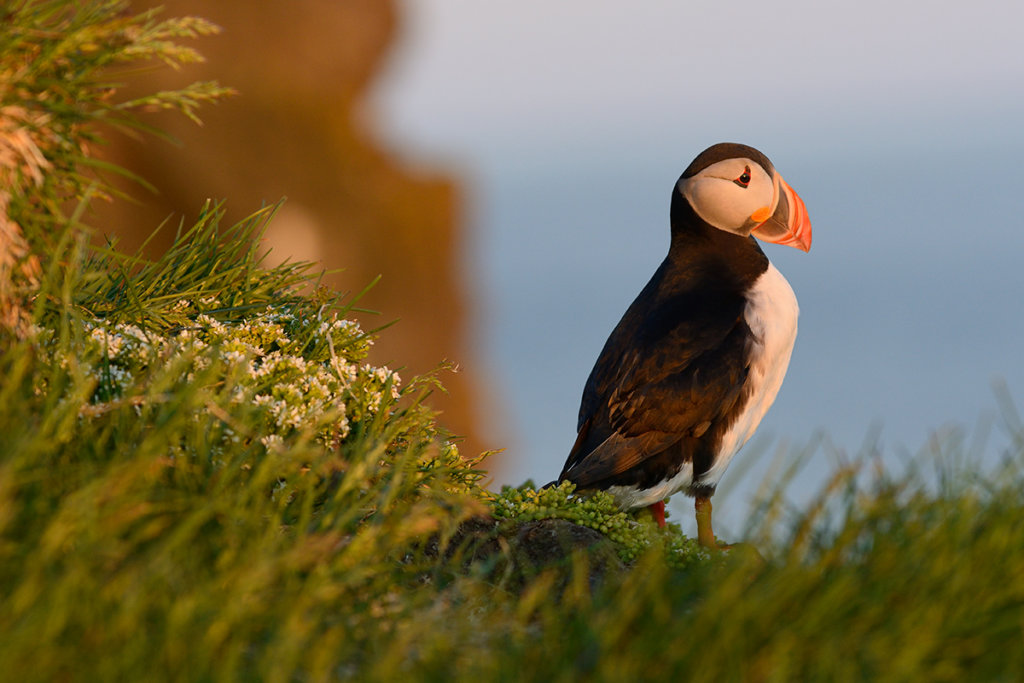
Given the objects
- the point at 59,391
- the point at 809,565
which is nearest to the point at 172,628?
the point at 59,391

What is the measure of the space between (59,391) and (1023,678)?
3.93m

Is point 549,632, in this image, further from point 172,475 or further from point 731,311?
point 731,311

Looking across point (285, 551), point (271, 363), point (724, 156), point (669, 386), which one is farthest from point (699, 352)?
point (285, 551)

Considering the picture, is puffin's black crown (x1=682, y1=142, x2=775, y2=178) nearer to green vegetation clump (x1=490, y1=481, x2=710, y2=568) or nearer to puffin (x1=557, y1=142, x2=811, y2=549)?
puffin (x1=557, y1=142, x2=811, y2=549)

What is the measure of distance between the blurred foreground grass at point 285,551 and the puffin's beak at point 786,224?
2.46 m

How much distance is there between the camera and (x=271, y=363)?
18.3 feet

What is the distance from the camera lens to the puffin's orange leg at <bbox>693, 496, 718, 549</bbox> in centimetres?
625

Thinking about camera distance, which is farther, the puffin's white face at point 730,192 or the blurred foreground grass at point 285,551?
the puffin's white face at point 730,192

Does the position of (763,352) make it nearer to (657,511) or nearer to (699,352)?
(699,352)

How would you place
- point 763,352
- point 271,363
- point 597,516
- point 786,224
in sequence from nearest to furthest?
point 271,363, point 597,516, point 763,352, point 786,224

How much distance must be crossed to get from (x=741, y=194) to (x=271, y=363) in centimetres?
331

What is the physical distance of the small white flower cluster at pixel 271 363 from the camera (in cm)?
502

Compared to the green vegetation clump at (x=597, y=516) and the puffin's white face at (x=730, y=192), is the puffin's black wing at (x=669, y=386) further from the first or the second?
the puffin's white face at (x=730, y=192)

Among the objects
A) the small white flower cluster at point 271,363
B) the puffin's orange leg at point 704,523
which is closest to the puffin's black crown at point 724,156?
the puffin's orange leg at point 704,523
